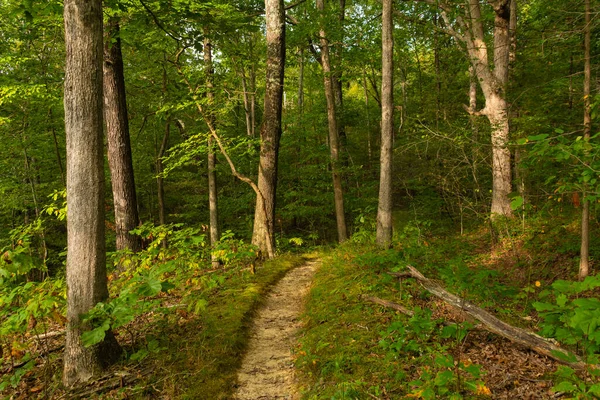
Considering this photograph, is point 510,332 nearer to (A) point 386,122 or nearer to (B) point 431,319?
(B) point 431,319

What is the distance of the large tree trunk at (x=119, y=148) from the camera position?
7430 mm

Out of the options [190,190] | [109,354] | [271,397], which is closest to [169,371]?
[109,354]

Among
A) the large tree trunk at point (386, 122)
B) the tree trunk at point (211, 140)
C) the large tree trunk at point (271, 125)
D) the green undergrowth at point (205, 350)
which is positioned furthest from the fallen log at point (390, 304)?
the tree trunk at point (211, 140)

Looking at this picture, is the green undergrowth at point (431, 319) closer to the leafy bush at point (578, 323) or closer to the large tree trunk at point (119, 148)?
the leafy bush at point (578, 323)

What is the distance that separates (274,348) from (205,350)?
977mm

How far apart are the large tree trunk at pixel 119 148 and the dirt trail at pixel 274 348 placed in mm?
3763

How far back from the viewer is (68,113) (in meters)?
3.39

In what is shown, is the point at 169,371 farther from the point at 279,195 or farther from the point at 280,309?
the point at 279,195

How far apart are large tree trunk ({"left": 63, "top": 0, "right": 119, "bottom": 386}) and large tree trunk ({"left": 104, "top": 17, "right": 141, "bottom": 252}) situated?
4.51 m

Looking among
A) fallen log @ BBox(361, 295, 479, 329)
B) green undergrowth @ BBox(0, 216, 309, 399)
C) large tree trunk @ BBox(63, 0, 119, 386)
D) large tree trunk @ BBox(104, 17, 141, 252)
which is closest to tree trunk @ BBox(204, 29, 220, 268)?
large tree trunk @ BBox(104, 17, 141, 252)

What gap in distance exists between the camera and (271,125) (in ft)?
27.9

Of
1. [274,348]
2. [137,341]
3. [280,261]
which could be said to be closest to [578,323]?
[274,348]

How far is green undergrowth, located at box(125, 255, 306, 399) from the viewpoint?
11.5ft

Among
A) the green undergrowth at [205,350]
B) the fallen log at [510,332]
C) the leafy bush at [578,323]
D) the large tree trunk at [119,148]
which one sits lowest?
the green undergrowth at [205,350]
